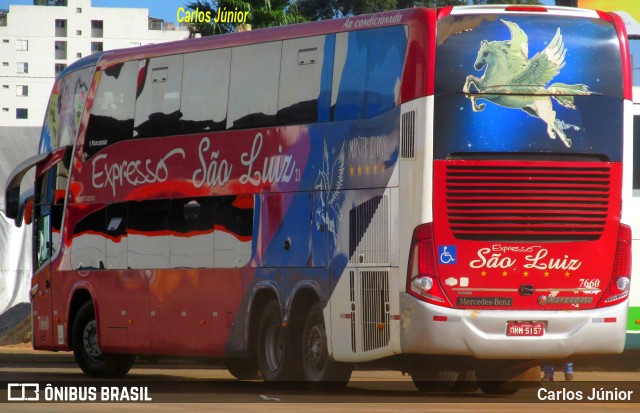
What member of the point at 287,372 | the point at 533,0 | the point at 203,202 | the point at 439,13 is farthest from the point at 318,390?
the point at 533,0

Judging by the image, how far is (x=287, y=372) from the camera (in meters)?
18.0

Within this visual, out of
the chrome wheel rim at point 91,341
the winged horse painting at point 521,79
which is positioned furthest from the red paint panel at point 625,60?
the chrome wheel rim at point 91,341

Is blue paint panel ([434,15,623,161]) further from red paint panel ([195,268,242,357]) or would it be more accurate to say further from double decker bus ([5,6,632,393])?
red paint panel ([195,268,242,357])

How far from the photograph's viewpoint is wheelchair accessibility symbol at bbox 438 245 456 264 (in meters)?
15.9

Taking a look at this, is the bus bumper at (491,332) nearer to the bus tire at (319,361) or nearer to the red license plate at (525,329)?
the red license plate at (525,329)

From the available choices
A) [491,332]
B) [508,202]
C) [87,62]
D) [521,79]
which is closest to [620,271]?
[508,202]

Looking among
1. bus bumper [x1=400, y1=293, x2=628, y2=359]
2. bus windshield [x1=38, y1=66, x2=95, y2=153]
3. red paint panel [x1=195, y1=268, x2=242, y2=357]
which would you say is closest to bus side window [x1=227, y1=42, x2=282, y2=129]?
red paint panel [x1=195, y1=268, x2=242, y2=357]

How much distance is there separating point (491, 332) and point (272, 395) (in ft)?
8.49

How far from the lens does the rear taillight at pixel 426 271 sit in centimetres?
1590

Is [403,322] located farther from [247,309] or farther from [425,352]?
[247,309]

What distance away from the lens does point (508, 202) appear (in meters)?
16.1

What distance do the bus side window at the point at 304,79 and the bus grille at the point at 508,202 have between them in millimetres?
2191

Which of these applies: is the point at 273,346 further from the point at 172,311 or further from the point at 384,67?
the point at 384,67

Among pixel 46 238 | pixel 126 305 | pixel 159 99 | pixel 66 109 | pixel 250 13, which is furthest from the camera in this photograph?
pixel 250 13
